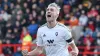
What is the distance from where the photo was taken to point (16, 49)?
1648 centimetres

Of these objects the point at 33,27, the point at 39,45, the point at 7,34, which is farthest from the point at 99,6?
the point at 39,45

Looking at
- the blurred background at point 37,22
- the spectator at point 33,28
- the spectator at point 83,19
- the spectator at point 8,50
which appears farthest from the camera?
the spectator at point 33,28

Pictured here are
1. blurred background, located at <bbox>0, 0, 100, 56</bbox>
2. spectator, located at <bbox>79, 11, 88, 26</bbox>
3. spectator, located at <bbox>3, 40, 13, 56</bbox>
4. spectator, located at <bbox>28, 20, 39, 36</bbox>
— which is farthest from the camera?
spectator, located at <bbox>28, 20, 39, 36</bbox>

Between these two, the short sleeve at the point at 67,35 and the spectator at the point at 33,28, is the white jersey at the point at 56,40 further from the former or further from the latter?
the spectator at the point at 33,28

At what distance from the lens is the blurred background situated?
16453 mm

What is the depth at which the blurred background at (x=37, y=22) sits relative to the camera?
16453 mm

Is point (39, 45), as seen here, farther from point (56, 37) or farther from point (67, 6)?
point (67, 6)

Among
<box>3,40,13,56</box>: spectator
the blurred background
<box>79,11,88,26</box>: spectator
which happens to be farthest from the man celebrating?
<box>79,11,88,26</box>: spectator

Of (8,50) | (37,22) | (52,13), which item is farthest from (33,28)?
(52,13)

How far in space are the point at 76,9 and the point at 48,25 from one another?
34.0ft

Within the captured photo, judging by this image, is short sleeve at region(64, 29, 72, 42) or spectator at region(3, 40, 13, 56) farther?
spectator at region(3, 40, 13, 56)

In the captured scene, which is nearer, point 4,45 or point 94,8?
point 4,45

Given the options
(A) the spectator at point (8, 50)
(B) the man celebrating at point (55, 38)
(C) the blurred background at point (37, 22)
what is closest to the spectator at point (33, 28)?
(C) the blurred background at point (37, 22)

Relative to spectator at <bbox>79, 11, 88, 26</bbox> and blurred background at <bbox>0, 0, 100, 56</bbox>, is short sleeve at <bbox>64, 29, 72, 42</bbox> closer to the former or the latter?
blurred background at <bbox>0, 0, 100, 56</bbox>
